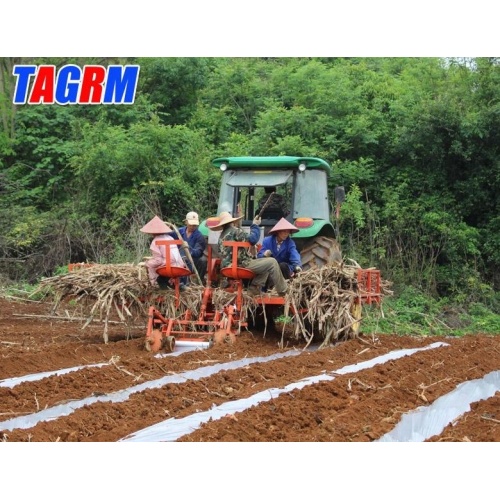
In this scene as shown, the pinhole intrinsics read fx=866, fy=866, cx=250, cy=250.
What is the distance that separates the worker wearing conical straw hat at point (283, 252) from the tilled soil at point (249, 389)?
0.92 m

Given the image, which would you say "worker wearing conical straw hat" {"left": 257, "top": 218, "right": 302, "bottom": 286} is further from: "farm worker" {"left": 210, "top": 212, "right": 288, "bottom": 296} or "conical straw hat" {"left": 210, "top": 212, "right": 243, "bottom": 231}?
"conical straw hat" {"left": 210, "top": 212, "right": 243, "bottom": 231}

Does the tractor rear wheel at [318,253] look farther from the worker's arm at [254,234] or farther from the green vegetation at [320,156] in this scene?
the green vegetation at [320,156]

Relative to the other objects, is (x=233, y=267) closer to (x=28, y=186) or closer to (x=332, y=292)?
(x=332, y=292)

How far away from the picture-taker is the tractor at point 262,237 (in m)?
10.2

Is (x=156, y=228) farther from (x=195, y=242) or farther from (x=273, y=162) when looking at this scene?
(x=273, y=162)

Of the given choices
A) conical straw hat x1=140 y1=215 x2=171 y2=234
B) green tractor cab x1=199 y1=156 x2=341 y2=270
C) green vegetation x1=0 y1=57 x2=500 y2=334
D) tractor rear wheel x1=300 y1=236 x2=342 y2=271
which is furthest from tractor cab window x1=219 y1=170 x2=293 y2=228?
green vegetation x1=0 y1=57 x2=500 y2=334

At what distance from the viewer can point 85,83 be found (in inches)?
482

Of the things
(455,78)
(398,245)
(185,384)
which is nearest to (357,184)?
(398,245)

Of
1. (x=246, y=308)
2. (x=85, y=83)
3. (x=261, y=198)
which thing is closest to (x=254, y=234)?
(x=246, y=308)

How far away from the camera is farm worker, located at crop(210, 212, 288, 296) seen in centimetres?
1023

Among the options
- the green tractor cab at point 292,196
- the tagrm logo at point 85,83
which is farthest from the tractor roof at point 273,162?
the tagrm logo at point 85,83

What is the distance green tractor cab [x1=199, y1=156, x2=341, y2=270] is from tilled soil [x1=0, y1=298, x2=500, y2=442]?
125 centimetres

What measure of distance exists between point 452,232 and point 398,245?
1.15 meters

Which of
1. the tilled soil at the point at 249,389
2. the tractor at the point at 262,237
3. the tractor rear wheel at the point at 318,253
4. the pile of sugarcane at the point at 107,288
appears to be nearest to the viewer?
the tilled soil at the point at 249,389
